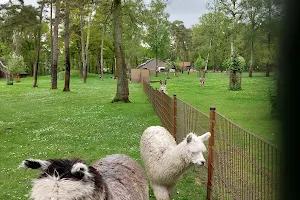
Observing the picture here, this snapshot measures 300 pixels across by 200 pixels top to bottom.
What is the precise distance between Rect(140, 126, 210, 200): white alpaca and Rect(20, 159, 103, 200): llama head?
325cm

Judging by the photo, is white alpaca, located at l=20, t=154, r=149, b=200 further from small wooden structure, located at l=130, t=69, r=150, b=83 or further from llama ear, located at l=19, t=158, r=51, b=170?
small wooden structure, located at l=130, t=69, r=150, b=83

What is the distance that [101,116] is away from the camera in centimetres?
1727

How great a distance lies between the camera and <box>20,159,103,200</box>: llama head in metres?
2.63

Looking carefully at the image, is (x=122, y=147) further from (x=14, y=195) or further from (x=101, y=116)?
(x=101, y=116)

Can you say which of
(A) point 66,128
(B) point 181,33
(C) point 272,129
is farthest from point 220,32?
(B) point 181,33

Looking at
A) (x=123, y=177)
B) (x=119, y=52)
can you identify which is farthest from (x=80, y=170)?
(x=119, y=52)

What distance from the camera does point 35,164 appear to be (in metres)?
2.80

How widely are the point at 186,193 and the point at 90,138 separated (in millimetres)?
5849

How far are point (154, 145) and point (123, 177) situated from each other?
2.72 m

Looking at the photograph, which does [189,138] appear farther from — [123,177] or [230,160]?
[123,177]

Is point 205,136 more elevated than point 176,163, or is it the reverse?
point 205,136

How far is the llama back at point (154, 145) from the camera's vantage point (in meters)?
6.87

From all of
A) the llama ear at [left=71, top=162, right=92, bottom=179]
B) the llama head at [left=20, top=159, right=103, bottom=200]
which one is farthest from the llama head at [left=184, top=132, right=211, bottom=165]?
the llama ear at [left=71, top=162, right=92, bottom=179]

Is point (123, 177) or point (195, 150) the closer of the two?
point (123, 177)
